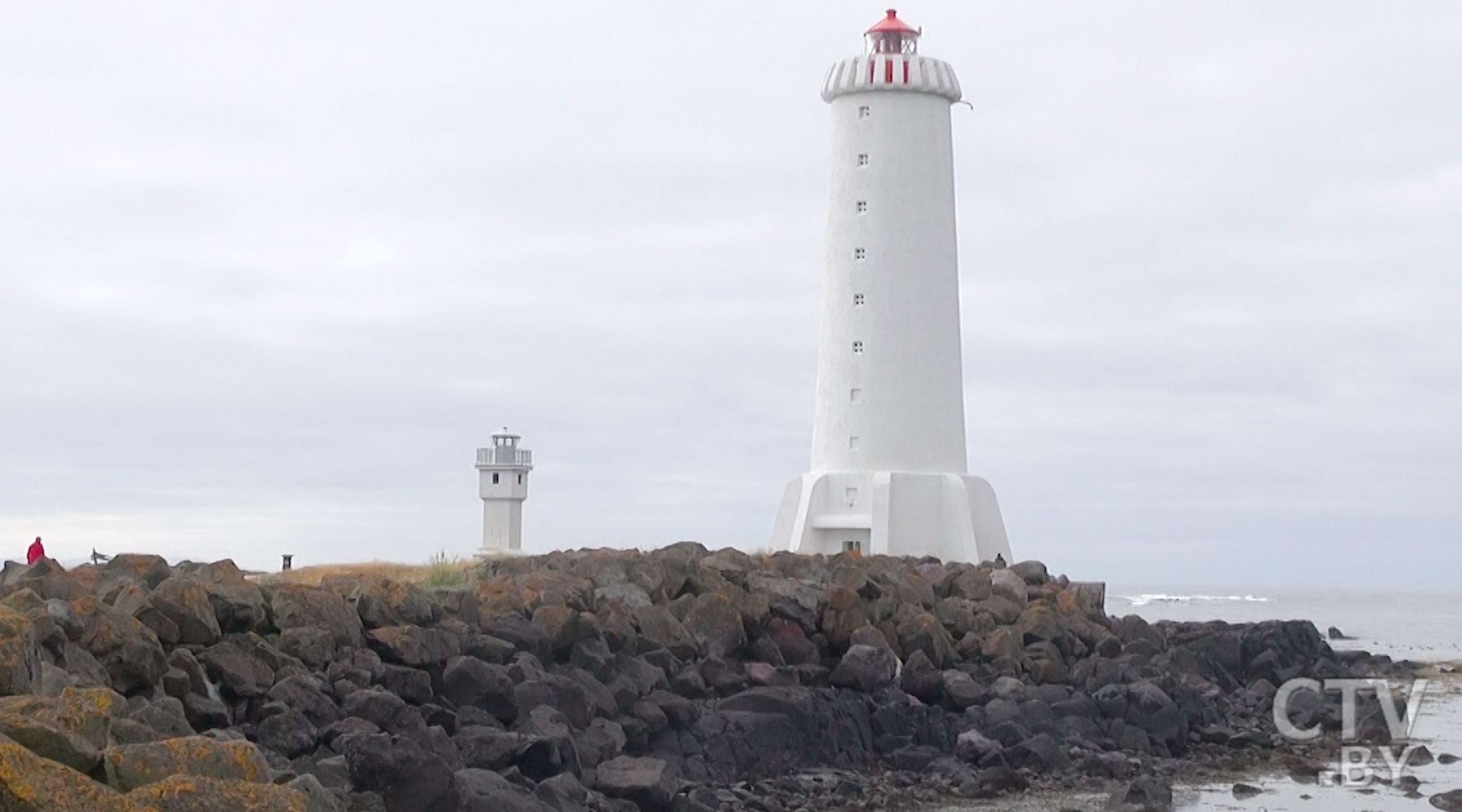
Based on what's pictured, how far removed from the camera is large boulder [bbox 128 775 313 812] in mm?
6949

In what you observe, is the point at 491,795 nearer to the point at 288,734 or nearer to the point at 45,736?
the point at 288,734

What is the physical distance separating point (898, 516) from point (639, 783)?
42.8 feet

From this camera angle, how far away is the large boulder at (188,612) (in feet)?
36.2

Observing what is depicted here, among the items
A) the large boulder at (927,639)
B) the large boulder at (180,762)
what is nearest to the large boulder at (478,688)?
the large boulder at (180,762)

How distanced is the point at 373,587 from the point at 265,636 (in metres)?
1.28

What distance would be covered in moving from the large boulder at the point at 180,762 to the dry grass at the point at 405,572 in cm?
699

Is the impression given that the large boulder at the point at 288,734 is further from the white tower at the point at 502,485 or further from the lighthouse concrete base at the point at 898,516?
the white tower at the point at 502,485

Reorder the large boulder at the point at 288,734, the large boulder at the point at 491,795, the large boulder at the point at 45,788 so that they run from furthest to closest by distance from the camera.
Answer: the large boulder at the point at 288,734 → the large boulder at the point at 491,795 → the large boulder at the point at 45,788

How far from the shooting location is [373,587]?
12797 millimetres

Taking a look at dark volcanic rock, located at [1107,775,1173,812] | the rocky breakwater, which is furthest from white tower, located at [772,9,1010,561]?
dark volcanic rock, located at [1107,775,1173,812]

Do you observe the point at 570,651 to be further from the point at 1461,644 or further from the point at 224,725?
the point at 1461,644

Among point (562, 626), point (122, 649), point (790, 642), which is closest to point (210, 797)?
point (122, 649)

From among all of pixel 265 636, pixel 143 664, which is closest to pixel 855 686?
pixel 265 636

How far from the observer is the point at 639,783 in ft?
37.5
